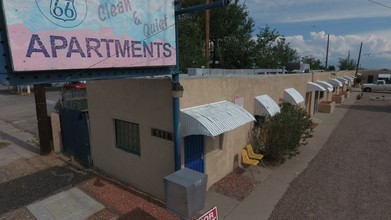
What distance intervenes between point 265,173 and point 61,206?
5.92 meters

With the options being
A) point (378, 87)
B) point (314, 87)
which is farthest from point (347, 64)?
point (314, 87)

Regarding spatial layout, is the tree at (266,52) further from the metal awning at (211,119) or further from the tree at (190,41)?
the metal awning at (211,119)

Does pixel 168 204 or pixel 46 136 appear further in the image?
pixel 46 136

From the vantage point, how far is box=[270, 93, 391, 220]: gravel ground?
6328 millimetres

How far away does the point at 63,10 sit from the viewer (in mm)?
3664

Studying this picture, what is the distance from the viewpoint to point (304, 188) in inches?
296

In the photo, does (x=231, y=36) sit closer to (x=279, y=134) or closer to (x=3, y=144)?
(x=279, y=134)

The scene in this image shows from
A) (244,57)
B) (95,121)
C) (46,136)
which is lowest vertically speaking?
(46,136)

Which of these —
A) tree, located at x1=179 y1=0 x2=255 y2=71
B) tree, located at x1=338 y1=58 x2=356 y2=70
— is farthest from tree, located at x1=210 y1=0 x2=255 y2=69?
tree, located at x1=338 y1=58 x2=356 y2=70

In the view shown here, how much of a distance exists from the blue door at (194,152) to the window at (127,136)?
146cm

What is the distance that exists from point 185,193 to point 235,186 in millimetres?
3897

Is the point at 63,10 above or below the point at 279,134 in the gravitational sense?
above

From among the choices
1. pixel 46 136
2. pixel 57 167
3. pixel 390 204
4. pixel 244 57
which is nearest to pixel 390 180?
pixel 390 204

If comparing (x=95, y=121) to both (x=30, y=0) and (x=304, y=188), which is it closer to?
(x=30, y=0)
